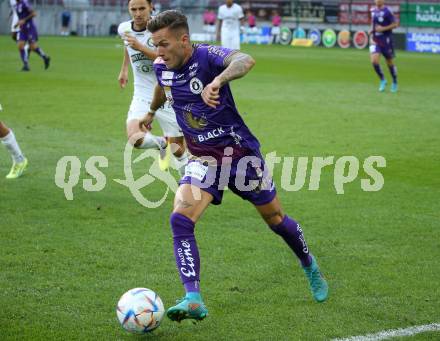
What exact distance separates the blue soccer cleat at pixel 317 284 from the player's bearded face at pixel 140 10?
4884mm

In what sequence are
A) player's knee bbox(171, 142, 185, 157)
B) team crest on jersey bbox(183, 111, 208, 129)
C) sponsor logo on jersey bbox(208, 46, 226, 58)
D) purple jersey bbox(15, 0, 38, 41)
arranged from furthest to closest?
1. purple jersey bbox(15, 0, 38, 41)
2. player's knee bbox(171, 142, 185, 157)
3. team crest on jersey bbox(183, 111, 208, 129)
4. sponsor logo on jersey bbox(208, 46, 226, 58)

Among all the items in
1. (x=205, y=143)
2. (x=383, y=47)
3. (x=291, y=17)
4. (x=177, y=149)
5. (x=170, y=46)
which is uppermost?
(x=170, y=46)

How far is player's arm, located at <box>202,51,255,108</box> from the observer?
5.77 meters

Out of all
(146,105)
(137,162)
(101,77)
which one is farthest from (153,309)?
(101,77)

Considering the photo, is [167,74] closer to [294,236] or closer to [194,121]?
[194,121]

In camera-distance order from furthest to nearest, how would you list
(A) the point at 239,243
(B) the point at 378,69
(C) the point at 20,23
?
(C) the point at 20,23
(B) the point at 378,69
(A) the point at 239,243

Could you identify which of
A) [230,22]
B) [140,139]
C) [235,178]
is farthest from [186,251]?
[230,22]

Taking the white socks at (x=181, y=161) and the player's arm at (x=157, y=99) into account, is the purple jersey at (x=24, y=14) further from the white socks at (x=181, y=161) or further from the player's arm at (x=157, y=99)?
the player's arm at (x=157, y=99)

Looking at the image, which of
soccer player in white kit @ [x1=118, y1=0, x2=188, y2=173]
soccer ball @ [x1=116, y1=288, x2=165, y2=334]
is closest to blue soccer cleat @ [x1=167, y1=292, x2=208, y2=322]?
soccer ball @ [x1=116, y1=288, x2=165, y2=334]

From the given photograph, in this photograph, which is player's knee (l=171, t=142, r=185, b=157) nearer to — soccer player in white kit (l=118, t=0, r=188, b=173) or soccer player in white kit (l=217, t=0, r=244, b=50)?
soccer player in white kit (l=118, t=0, r=188, b=173)

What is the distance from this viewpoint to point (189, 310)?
18.4ft

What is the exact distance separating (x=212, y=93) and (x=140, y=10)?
477cm

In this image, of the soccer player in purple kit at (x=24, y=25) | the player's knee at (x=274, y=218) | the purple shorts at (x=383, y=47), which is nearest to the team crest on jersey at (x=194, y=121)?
the player's knee at (x=274, y=218)

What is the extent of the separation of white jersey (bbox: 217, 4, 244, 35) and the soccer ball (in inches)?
999
